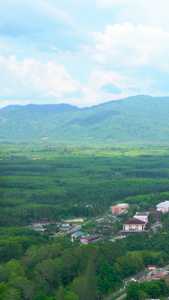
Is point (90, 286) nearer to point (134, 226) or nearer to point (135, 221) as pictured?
point (134, 226)

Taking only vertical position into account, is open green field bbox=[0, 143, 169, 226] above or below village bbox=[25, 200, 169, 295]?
above

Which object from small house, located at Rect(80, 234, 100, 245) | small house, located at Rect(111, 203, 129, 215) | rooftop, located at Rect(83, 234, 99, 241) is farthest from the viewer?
small house, located at Rect(111, 203, 129, 215)

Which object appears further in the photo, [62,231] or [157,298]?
[62,231]

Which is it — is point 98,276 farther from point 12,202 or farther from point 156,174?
point 156,174

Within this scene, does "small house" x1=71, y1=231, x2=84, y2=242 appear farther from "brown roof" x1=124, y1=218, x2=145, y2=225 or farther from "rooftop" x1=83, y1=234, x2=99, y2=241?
"brown roof" x1=124, y1=218, x2=145, y2=225

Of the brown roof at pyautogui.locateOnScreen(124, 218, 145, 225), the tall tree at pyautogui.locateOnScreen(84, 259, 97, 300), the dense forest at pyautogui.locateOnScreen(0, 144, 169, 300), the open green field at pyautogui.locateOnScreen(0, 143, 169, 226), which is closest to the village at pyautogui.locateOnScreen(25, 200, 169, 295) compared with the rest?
the brown roof at pyautogui.locateOnScreen(124, 218, 145, 225)

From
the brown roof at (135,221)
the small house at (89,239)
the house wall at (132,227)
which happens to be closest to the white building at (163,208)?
the brown roof at (135,221)

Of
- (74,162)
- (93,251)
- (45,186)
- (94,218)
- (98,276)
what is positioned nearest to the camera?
(98,276)

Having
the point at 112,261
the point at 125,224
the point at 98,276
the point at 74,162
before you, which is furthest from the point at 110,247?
the point at 74,162
